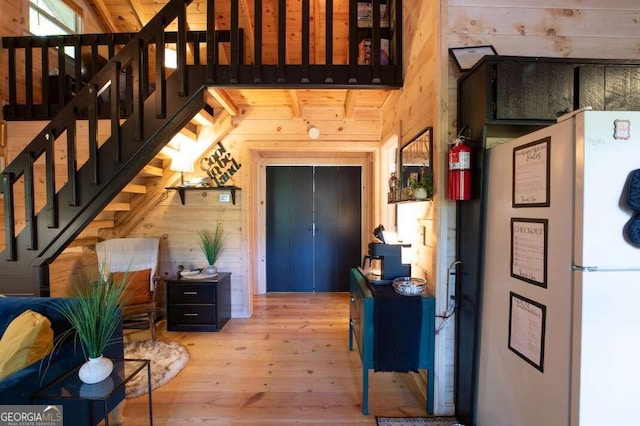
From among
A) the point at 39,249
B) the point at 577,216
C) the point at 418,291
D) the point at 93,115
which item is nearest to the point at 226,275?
the point at 39,249

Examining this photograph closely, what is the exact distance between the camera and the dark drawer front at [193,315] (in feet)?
10.7

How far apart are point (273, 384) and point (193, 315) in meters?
1.39

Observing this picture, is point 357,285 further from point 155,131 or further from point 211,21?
point 211,21

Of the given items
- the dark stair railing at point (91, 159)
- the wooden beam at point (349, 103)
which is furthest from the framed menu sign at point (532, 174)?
the dark stair railing at point (91, 159)

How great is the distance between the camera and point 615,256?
112 centimetres

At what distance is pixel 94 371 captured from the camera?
1.49 m

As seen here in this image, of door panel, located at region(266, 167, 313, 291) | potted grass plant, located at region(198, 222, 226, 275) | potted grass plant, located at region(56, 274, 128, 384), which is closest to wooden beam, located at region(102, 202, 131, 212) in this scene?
potted grass plant, located at region(198, 222, 226, 275)

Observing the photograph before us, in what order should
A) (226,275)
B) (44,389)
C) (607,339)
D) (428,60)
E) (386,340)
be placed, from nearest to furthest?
(607,339) < (44,389) < (386,340) < (428,60) < (226,275)

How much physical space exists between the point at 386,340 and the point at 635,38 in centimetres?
252

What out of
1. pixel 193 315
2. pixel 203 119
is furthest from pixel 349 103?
pixel 193 315

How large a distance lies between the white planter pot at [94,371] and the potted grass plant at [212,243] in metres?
1.92

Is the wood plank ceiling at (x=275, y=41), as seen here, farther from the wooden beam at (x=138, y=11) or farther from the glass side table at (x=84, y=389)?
the glass side table at (x=84, y=389)

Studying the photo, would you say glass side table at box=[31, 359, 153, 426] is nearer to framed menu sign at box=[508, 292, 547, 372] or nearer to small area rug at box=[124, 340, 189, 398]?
small area rug at box=[124, 340, 189, 398]

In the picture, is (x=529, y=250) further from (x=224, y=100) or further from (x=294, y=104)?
(x=224, y=100)
